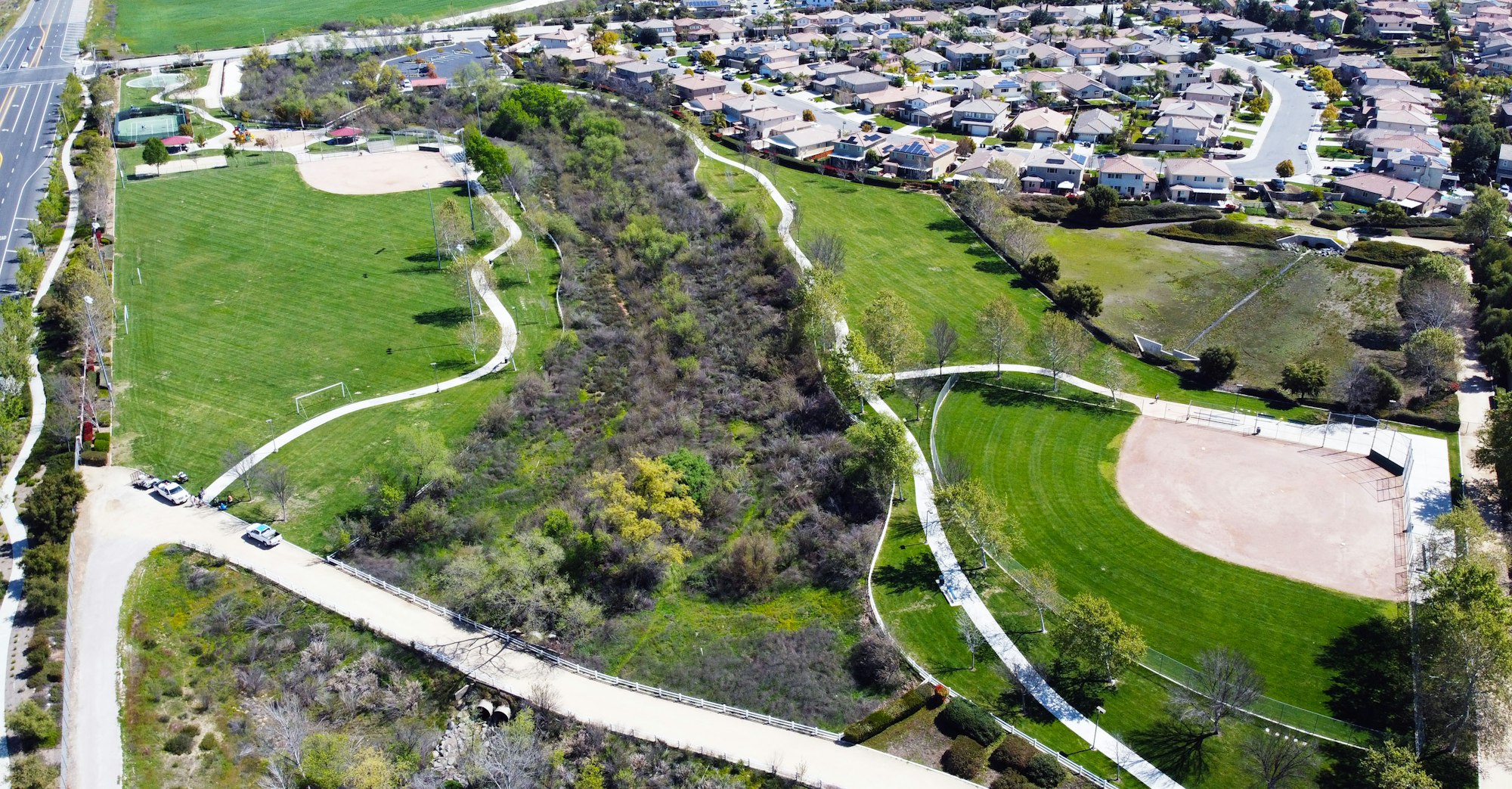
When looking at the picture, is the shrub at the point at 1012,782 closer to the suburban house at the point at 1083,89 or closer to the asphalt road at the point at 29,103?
the asphalt road at the point at 29,103

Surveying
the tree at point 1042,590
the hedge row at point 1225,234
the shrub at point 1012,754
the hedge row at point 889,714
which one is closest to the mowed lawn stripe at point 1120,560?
the tree at point 1042,590

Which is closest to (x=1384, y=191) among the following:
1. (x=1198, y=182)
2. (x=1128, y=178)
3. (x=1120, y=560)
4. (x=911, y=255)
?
(x=1198, y=182)

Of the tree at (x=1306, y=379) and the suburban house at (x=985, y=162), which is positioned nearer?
the tree at (x=1306, y=379)

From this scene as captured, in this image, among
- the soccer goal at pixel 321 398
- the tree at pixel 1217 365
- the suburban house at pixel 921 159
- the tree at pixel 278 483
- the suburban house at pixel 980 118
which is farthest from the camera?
the suburban house at pixel 980 118

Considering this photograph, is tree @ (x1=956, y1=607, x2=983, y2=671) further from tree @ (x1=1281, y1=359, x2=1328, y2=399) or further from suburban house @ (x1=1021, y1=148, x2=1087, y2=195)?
suburban house @ (x1=1021, y1=148, x2=1087, y2=195)

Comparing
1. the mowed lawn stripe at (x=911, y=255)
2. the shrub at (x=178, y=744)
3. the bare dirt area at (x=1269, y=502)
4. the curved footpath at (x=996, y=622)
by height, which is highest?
the mowed lawn stripe at (x=911, y=255)

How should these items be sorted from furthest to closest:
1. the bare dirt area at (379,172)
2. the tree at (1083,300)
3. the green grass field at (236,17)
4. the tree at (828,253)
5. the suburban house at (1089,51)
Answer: the green grass field at (236,17) < the suburban house at (1089,51) < the bare dirt area at (379,172) < the tree at (828,253) < the tree at (1083,300)

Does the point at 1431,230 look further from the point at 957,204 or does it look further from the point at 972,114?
the point at 972,114
